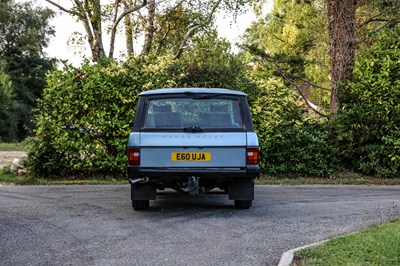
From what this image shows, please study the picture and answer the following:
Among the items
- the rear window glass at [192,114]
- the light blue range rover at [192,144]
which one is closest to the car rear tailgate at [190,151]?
the light blue range rover at [192,144]

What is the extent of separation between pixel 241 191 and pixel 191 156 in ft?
3.66

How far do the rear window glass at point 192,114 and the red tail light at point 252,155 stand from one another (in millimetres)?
449

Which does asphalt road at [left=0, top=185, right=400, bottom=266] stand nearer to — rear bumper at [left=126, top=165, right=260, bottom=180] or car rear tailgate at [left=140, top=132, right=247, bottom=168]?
rear bumper at [left=126, top=165, right=260, bottom=180]

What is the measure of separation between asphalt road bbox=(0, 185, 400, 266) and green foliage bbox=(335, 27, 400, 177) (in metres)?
2.34

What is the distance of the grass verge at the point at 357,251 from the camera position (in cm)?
537

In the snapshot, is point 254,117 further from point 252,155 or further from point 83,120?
point 252,155

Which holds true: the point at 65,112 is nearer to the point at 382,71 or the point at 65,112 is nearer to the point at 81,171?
the point at 81,171

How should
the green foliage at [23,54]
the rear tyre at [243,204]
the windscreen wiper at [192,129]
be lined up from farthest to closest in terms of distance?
the green foliage at [23,54]
the rear tyre at [243,204]
the windscreen wiper at [192,129]

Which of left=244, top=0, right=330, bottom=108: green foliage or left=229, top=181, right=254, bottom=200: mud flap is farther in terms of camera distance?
left=244, top=0, right=330, bottom=108: green foliage

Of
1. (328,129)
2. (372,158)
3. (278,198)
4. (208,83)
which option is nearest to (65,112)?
(208,83)

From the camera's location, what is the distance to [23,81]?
52062 mm

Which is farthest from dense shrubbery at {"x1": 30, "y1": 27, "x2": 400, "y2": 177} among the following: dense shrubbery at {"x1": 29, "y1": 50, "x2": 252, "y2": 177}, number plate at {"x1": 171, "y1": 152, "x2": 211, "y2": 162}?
number plate at {"x1": 171, "y1": 152, "x2": 211, "y2": 162}

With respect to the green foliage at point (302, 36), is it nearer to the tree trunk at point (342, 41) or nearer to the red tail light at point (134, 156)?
the tree trunk at point (342, 41)

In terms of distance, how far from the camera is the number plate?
825 cm
